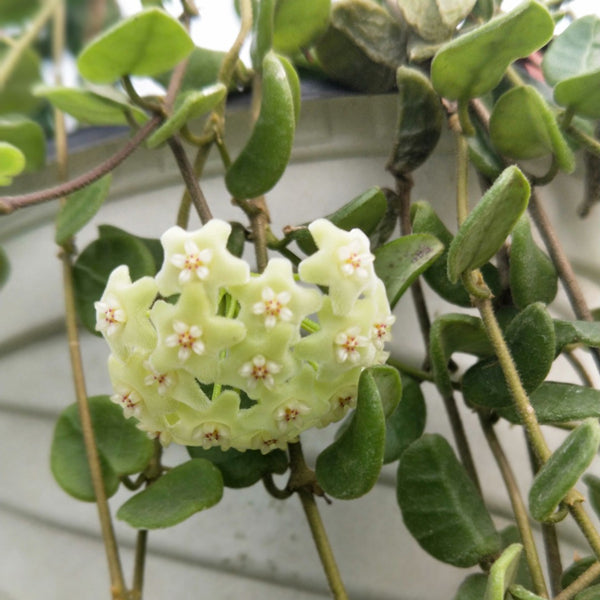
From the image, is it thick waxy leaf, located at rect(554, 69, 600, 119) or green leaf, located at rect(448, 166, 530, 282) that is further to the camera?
thick waxy leaf, located at rect(554, 69, 600, 119)

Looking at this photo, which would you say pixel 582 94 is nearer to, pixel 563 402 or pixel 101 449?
pixel 563 402

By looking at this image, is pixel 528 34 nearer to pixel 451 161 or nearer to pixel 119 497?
pixel 451 161

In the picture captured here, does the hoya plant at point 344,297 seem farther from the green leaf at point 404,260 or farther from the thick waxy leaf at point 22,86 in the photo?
the thick waxy leaf at point 22,86

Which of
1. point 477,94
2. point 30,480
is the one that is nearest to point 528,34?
point 477,94

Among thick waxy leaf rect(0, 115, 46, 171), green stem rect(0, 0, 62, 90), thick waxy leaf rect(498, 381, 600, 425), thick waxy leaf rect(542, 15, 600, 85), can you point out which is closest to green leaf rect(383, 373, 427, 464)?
thick waxy leaf rect(498, 381, 600, 425)

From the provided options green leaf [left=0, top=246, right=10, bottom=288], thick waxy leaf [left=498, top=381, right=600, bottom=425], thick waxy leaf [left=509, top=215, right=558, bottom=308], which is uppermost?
thick waxy leaf [left=509, top=215, right=558, bottom=308]

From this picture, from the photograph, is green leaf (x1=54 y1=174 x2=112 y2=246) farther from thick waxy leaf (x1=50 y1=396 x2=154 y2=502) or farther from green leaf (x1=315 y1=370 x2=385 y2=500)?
green leaf (x1=315 y1=370 x2=385 y2=500)
